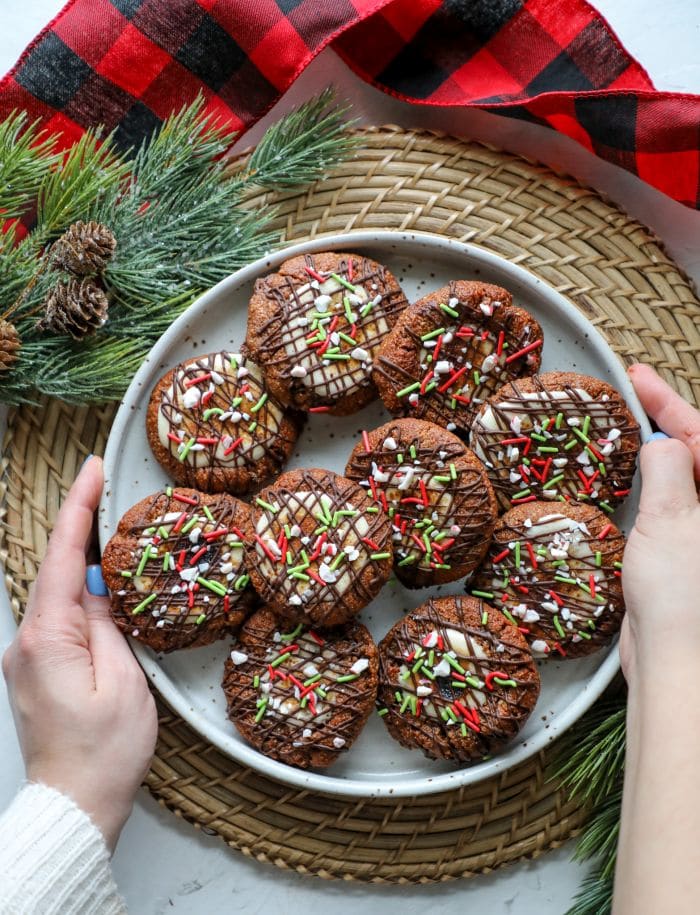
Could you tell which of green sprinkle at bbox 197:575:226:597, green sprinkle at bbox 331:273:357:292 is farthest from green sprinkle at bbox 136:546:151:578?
green sprinkle at bbox 331:273:357:292

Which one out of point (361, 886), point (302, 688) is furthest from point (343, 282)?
point (361, 886)

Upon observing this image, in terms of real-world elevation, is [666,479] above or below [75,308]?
above

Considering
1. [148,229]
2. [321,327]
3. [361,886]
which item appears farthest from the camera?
[361,886]

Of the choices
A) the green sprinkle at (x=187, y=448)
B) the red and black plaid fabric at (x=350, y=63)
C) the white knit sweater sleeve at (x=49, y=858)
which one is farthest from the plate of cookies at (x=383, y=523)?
the red and black plaid fabric at (x=350, y=63)

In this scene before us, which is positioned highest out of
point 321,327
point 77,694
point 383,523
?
point 321,327

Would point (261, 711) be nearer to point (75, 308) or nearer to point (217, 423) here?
point (217, 423)

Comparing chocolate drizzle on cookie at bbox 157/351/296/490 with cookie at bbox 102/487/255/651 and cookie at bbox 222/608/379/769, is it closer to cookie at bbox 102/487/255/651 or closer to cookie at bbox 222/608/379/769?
cookie at bbox 102/487/255/651

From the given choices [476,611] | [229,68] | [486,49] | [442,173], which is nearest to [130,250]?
[229,68]

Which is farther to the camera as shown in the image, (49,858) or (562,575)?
(562,575)
